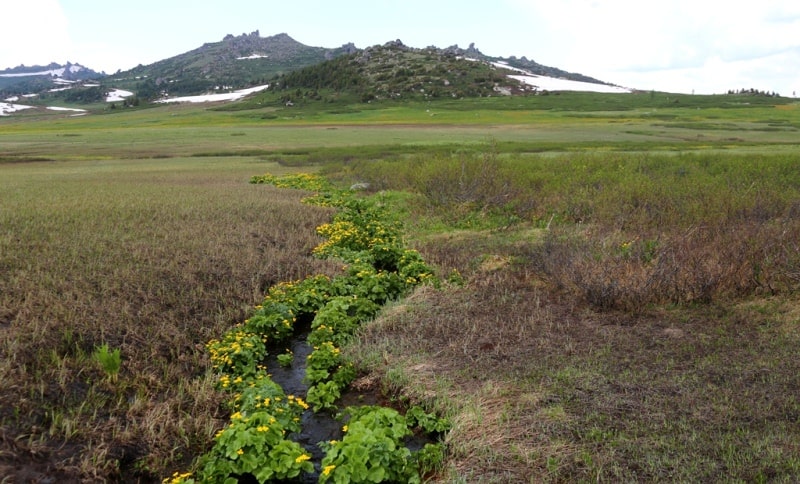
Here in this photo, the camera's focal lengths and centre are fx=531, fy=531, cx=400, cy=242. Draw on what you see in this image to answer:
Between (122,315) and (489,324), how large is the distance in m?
6.99

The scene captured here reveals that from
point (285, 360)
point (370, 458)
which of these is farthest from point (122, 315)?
point (370, 458)

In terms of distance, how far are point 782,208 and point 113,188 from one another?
27484mm

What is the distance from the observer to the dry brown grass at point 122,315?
6.91 metres

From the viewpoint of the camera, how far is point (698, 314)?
10.5 metres

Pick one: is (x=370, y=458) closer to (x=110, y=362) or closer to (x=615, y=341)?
(x=110, y=362)

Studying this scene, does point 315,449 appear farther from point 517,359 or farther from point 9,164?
point 9,164

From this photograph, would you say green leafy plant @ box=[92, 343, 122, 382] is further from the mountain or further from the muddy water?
the mountain

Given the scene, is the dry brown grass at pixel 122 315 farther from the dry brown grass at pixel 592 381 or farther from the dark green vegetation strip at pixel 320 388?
the dry brown grass at pixel 592 381

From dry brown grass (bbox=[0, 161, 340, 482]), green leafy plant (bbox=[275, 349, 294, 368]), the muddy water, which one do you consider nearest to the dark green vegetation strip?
the muddy water

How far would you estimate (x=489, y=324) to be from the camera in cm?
1049

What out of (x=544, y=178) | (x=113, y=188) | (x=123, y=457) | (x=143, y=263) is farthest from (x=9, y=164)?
(x=123, y=457)

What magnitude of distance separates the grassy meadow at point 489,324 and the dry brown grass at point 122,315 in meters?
0.04

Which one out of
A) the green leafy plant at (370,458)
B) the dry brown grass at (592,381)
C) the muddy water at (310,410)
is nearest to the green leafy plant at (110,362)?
the muddy water at (310,410)

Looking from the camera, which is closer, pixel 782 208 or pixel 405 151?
pixel 782 208
